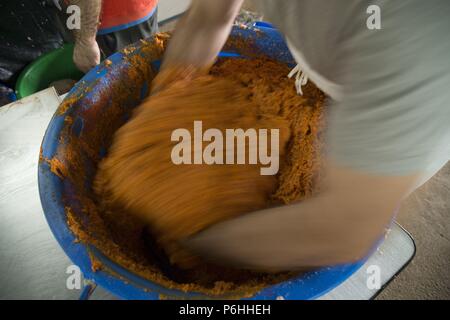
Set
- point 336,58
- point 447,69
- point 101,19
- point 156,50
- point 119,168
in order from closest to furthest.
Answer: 1. point 447,69
2. point 336,58
3. point 119,168
4. point 156,50
5. point 101,19

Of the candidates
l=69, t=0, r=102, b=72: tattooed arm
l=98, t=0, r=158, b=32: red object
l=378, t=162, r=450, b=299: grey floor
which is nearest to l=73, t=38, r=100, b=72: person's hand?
l=69, t=0, r=102, b=72: tattooed arm

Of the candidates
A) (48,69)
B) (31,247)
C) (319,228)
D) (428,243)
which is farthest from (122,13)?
(428,243)

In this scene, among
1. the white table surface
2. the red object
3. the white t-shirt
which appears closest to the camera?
the white t-shirt

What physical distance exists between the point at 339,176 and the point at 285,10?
1.06 feet

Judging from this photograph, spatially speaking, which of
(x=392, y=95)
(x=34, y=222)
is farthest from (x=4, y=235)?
(x=392, y=95)

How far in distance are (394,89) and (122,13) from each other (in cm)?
90

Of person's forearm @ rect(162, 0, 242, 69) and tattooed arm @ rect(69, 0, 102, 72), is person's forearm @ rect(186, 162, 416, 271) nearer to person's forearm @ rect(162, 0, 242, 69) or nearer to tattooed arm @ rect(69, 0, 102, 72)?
person's forearm @ rect(162, 0, 242, 69)

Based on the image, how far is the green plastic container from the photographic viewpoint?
1.18 m

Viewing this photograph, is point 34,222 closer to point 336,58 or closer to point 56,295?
point 56,295

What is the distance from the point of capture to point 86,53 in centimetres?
96

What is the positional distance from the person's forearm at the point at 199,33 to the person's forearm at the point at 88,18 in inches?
12.7

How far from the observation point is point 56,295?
23.0 inches

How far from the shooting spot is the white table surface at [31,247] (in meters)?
0.60

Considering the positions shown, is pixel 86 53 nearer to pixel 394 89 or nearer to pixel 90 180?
pixel 90 180
